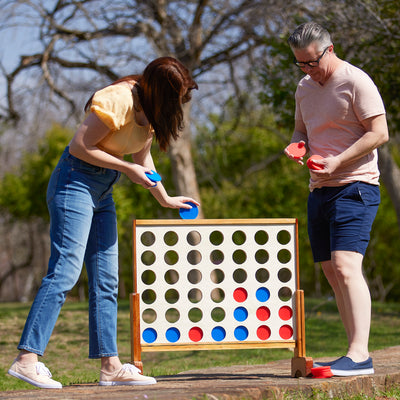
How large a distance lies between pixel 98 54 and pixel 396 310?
19.9 ft

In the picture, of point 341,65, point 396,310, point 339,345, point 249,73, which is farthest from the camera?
point 249,73

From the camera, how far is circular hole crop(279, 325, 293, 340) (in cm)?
326

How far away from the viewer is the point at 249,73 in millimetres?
10219

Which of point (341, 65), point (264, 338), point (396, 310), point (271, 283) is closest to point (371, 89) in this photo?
point (341, 65)

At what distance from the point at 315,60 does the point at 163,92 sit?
0.74 meters

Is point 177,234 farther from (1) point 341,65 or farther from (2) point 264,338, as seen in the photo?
(1) point 341,65

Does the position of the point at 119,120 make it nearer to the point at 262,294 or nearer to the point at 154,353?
the point at 262,294

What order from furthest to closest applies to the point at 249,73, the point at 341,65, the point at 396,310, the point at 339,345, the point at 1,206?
A: the point at 1,206
the point at 249,73
the point at 396,310
the point at 339,345
the point at 341,65

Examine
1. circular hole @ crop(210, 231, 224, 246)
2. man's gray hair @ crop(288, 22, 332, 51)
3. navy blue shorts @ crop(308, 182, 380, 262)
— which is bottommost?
circular hole @ crop(210, 231, 224, 246)

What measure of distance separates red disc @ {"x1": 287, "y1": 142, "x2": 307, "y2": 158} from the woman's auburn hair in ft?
1.88

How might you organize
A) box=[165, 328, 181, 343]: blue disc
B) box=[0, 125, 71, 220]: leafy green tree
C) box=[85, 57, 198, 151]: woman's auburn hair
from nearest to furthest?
box=[85, 57, 198, 151]: woman's auburn hair
box=[165, 328, 181, 343]: blue disc
box=[0, 125, 71, 220]: leafy green tree

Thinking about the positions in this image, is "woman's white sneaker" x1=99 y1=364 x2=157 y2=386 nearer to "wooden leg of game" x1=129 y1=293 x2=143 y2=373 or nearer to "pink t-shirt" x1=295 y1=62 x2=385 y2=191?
"wooden leg of game" x1=129 y1=293 x2=143 y2=373

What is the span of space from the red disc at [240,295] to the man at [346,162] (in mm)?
551

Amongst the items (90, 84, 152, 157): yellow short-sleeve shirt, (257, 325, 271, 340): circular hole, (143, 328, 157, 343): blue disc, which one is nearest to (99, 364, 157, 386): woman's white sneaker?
(143, 328, 157, 343): blue disc
